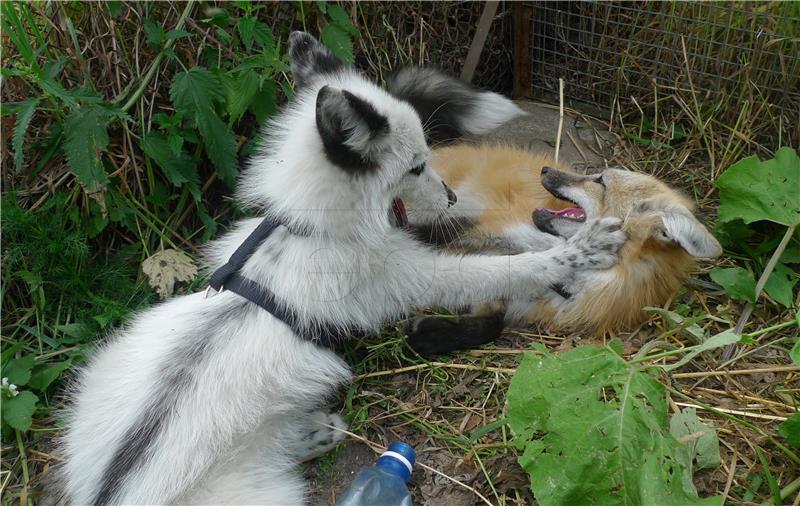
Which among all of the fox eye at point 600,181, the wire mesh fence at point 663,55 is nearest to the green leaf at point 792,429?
the fox eye at point 600,181

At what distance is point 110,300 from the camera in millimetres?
3215

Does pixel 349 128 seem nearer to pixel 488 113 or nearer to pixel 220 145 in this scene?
pixel 220 145

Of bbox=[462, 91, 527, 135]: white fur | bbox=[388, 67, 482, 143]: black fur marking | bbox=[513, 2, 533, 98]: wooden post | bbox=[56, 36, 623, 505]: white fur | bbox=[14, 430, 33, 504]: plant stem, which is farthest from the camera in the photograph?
bbox=[513, 2, 533, 98]: wooden post

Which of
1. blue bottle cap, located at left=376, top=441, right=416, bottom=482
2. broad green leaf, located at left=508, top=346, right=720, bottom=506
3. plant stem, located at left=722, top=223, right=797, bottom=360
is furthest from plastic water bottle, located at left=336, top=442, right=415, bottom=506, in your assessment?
plant stem, located at left=722, top=223, right=797, bottom=360

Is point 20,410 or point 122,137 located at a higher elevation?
point 122,137

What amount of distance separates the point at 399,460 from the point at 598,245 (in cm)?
130

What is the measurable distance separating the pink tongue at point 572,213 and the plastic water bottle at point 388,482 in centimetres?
140

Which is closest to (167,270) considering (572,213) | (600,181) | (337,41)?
(337,41)

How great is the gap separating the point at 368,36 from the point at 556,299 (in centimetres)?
188

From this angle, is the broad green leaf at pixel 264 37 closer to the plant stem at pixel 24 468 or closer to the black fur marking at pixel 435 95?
the black fur marking at pixel 435 95

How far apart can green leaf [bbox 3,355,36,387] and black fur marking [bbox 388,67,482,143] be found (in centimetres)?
209

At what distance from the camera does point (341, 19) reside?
343 cm

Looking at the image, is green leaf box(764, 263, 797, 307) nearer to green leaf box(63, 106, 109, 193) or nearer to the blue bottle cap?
the blue bottle cap

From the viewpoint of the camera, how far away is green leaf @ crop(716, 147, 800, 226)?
3.04 m
